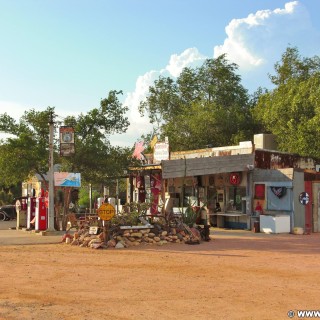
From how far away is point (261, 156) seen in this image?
26.0 meters

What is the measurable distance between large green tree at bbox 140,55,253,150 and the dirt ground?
2747 cm

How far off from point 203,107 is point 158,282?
35.3 metres

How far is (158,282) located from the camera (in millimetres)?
10258

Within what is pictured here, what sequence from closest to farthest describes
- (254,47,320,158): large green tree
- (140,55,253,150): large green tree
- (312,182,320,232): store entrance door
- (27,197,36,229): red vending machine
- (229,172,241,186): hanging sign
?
(312,182,320,232): store entrance door
(27,197,36,229): red vending machine
(229,172,241,186): hanging sign
(254,47,320,158): large green tree
(140,55,253,150): large green tree

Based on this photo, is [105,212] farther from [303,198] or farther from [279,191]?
[303,198]

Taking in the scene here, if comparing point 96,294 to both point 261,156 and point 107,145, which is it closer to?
point 107,145

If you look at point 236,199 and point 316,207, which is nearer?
point 316,207

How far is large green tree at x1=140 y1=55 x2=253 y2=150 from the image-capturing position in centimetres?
4369

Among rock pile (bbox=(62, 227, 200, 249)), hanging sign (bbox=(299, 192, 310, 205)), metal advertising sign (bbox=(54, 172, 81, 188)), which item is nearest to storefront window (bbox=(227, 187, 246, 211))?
hanging sign (bbox=(299, 192, 310, 205))

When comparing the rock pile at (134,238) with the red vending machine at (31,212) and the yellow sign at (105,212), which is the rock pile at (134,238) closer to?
the yellow sign at (105,212)

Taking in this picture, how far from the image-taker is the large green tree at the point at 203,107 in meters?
43.7

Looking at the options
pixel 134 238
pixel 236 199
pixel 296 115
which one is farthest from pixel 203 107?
pixel 134 238

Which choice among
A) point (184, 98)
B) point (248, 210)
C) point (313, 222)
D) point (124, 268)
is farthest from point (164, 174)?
point (184, 98)

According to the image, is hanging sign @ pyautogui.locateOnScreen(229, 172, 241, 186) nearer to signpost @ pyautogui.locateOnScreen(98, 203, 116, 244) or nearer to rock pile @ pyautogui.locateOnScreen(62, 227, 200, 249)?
rock pile @ pyautogui.locateOnScreen(62, 227, 200, 249)
